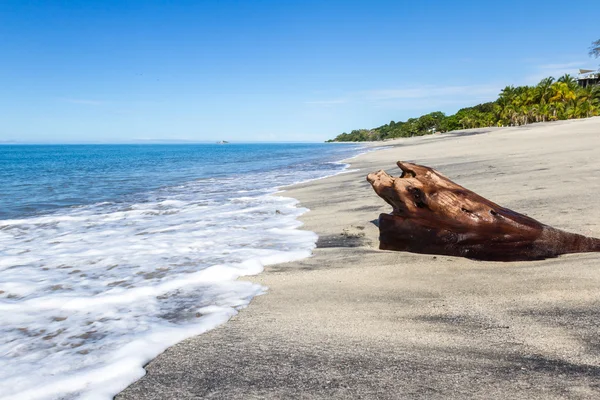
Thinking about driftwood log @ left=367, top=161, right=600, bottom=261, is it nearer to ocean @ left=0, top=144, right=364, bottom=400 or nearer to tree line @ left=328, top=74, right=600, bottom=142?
ocean @ left=0, top=144, right=364, bottom=400

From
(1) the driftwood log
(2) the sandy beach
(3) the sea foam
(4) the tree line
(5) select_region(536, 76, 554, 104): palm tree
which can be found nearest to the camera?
(2) the sandy beach

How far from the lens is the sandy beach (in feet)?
6.77

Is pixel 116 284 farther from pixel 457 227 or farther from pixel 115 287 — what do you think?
pixel 457 227

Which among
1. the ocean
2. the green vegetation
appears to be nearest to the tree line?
the green vegetation

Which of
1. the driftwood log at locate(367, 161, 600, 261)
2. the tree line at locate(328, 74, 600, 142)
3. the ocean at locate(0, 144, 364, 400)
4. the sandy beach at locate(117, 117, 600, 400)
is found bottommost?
the ocean at locate(0, 144, 364, 400)

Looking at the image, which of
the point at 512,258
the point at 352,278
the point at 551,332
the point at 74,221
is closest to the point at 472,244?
the point at 512,258

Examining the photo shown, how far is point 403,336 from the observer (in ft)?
8.58

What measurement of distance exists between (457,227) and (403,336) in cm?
198

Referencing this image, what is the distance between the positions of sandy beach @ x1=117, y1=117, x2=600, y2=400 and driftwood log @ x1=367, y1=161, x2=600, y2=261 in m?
0.20

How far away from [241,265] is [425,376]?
2.86m

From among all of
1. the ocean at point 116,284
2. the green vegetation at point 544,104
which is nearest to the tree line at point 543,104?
the green vegetation at point 544,104

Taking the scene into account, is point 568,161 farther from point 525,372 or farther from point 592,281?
point 525,372

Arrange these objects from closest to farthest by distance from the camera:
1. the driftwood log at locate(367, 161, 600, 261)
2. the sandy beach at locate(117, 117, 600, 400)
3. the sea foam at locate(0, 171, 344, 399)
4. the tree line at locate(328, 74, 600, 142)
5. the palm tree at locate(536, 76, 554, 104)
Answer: the sandy beach at locate(117, 117, 600, 400) < the sea foam at locate(0, 171, 344, 399) < the driftwood log at locate(367, 161, 600, 261) < the tree line at locate(328, 74, 600, 142) < the palm tree at locate(536, 76, 554, 104)

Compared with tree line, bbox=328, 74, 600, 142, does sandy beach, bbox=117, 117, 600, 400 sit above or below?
below
